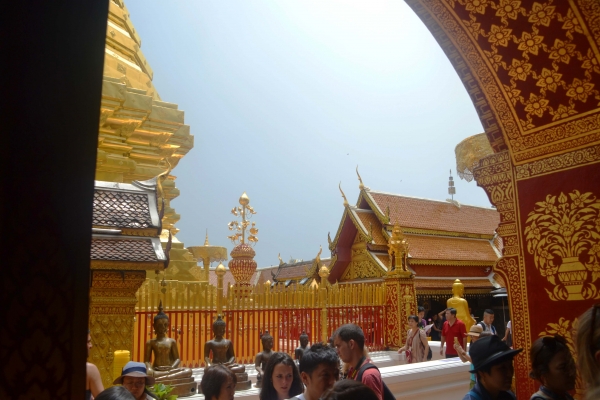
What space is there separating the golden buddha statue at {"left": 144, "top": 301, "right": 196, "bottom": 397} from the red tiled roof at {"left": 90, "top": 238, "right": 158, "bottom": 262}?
4.34 ft

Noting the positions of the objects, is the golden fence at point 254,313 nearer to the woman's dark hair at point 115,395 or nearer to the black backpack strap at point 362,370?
the woman's dark hair at point 115,395

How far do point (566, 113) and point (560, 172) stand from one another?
32cm

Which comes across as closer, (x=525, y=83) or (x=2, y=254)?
(x=2, y=254)

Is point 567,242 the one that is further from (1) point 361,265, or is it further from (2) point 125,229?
(1) point 361,265

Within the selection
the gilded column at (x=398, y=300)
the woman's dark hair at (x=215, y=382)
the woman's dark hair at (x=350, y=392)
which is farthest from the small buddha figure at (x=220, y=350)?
the woman's dark hair at (x=350, y=392)

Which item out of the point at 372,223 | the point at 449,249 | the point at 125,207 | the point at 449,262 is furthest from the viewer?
the point at 449,249

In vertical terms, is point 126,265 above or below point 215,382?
above

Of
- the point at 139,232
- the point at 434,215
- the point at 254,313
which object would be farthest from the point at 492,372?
the point at 434,215

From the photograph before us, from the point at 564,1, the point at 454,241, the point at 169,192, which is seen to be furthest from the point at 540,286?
the point at 454,241

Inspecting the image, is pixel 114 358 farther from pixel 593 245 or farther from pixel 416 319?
pixel 416 319

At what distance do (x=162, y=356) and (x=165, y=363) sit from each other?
0.28 feet

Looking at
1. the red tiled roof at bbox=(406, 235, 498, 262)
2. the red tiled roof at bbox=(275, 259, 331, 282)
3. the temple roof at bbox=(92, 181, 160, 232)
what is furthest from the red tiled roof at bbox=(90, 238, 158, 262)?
the red tiled roof at bbox=(275, 259, 331, 282)

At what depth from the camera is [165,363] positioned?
18.6 ft

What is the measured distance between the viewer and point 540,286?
2.78m
